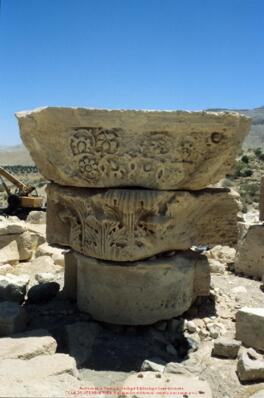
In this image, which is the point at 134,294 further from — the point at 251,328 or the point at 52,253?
the point at 52,253

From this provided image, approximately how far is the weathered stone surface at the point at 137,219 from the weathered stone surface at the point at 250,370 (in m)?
1.26

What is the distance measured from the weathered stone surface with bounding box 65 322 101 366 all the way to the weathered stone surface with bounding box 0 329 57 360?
0.70 feet

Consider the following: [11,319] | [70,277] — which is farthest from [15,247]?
[11,319]

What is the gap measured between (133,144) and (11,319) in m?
1.85

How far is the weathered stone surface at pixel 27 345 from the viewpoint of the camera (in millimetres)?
3439

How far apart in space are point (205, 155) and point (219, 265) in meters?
2.44

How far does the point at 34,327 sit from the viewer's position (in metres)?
4.27

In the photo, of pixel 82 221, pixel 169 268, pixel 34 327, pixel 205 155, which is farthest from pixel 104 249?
pixel 205 155

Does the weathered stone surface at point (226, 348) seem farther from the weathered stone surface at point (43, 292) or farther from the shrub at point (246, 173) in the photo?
the shrub at point (246, 173)

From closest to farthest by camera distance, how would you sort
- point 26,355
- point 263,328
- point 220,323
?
point 26,355 → point 263,328 → point 220,323

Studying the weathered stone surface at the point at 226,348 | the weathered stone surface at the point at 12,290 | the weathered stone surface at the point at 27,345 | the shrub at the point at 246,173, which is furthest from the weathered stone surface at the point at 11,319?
A: the shrub at the point at 246,173

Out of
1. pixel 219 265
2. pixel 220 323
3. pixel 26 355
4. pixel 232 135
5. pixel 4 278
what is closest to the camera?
pixel 26 355

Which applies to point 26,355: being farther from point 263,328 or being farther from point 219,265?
point 219,265

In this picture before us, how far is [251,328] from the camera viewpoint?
3.94 metres
